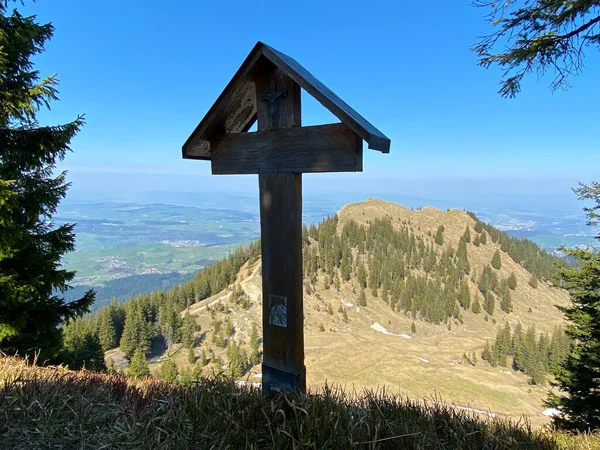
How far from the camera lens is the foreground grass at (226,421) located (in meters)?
2.69

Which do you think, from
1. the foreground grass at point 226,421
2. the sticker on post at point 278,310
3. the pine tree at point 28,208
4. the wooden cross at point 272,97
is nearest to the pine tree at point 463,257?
the pine tree at point 28,208

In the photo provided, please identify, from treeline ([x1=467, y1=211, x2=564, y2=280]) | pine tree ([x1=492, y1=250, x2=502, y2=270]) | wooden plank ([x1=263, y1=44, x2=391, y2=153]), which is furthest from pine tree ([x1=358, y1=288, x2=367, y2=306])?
wooden plank ([x1=263, y1=44, x2=391, y2=153])

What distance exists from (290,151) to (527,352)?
91.3 meters

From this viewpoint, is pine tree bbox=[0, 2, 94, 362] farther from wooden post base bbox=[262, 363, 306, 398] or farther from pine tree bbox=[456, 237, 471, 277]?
pine tree bbox=[456, 237, 471, 277]

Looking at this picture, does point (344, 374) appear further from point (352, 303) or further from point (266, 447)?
point (266, 447)

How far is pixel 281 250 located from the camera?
348cm

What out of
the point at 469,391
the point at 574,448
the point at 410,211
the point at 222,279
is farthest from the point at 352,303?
the point at 574,448

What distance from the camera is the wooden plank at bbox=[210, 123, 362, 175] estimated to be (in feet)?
9.94

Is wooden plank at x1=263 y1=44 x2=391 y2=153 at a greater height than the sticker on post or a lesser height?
greater

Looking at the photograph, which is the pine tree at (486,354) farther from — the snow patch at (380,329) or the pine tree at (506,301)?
the pine tree at (506,301)

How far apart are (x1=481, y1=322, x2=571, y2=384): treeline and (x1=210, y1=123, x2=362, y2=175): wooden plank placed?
276ft

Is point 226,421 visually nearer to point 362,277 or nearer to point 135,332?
point 135,332

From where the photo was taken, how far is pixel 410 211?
148m

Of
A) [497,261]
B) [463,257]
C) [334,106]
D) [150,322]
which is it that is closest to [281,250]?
[334,106]
